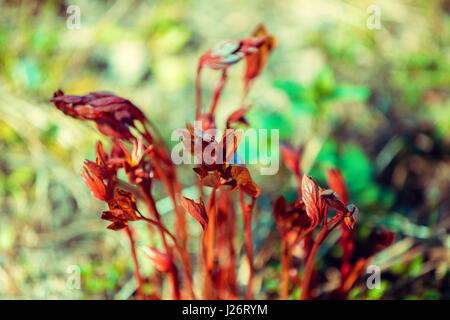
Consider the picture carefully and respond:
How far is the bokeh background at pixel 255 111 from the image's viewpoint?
1171 millimetres

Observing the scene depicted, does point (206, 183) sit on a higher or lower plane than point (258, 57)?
lower

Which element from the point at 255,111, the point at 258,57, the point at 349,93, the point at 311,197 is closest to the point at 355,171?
the point at 349,93

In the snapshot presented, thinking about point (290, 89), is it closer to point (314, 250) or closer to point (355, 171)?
point (355, 171)

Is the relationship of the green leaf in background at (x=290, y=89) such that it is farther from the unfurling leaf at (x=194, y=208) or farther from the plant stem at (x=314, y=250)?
the unfurling leaf at (x=194, y=208)

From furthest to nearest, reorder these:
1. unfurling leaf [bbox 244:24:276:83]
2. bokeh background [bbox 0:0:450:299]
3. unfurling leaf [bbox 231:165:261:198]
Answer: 1. bokeh background [bbox 0:0:450:299]
2. unfurling leaf [bbox 244:24:276:83]
3. unfurling leaf [bbox 231:165:261:198]

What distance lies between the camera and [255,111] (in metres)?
1.43

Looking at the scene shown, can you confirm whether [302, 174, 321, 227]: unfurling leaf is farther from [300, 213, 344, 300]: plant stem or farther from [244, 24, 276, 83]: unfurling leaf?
[244, 24, 276, 83]: unfurling leaf

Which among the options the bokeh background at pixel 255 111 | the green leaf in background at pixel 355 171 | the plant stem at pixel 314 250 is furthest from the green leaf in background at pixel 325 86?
the plant stem at pixel 314 250

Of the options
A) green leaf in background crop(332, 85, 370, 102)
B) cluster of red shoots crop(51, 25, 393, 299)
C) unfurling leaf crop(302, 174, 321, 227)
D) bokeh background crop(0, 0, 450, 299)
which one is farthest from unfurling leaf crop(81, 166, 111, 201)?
green leaf in background crop(332, 85, 370, 102)

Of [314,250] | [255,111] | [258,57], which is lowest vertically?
[314,250]

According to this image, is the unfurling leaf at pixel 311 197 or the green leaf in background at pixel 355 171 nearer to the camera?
the unfurling leaf at pixel 311 197

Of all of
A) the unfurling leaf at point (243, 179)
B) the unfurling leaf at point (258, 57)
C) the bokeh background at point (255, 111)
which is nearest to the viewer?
the unfurling leaf at point (243, 179)

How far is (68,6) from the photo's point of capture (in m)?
1.85

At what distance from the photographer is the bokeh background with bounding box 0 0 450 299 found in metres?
1.17
